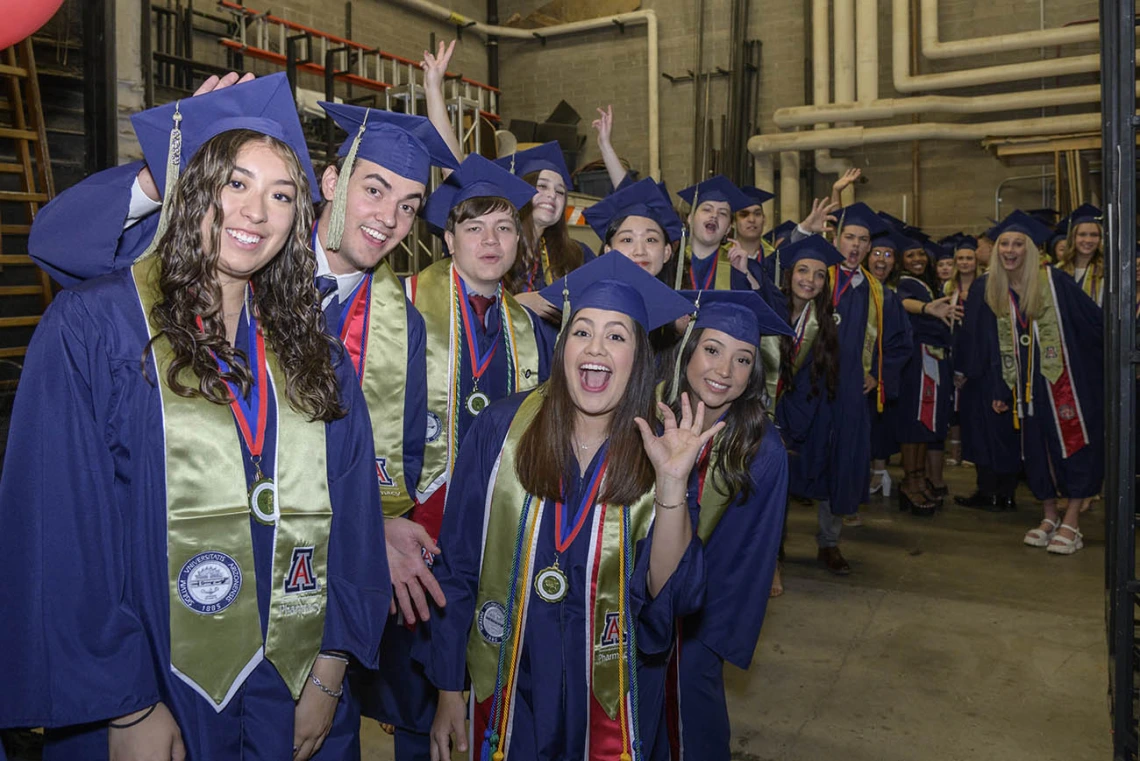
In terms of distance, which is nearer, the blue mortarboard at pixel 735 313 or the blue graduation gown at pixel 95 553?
the blue graduation gown at pixel 95 553

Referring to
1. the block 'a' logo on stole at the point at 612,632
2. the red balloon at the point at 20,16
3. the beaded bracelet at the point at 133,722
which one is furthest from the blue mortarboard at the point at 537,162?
the beaded bracelet at the point at 133,722

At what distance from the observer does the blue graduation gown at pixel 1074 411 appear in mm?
5465

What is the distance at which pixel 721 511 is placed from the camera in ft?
8.62

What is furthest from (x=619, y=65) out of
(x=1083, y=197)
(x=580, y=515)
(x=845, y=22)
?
(x=580, y=515)

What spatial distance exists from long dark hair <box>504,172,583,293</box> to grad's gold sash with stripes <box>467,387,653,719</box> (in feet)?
3.76

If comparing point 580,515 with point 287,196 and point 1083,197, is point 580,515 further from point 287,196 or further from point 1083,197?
point 1083,197

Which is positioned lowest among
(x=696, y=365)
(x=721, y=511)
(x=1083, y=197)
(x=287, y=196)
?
(x=721, y=511)

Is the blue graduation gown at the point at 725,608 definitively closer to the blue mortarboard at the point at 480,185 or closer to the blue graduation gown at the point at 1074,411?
the blue mortarboard at the point at 480,185

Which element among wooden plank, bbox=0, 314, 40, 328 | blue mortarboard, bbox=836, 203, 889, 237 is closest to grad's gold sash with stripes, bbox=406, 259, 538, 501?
blue mortarboard, bbox=836, 203, 889, 237

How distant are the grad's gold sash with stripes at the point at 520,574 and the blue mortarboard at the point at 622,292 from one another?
0.31 m

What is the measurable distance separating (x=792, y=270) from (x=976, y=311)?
6.83ft

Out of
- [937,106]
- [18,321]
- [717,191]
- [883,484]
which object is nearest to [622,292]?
[717,191]

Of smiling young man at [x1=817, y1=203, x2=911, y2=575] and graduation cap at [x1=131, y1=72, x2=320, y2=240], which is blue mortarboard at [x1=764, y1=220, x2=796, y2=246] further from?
graduation cap at [x1=131, y1=72, x2=320, y2=240]

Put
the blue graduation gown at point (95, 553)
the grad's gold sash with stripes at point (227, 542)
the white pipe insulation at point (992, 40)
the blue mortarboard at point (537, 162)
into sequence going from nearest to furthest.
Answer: the blue graduation gown at point (95, 553) < the grad's gold sash with stripes at point (227, 542) < the blue mortarboard at point (537, 162) < the white pipe insulation at point (992, 40)
